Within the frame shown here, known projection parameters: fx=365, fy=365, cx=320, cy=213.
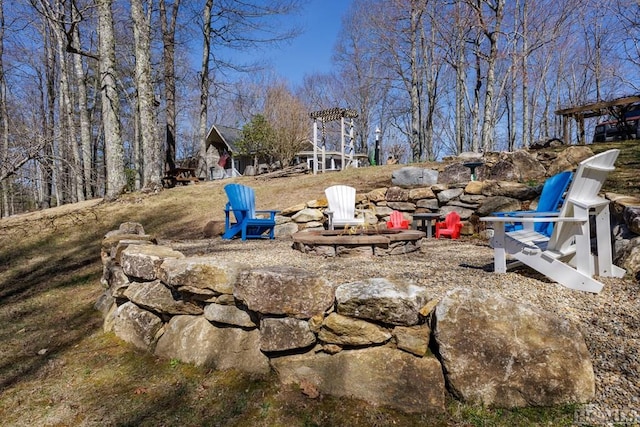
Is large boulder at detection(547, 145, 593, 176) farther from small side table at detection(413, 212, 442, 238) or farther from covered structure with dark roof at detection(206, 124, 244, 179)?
covered structure with dark roof at detection(206, 124, 244, 179)

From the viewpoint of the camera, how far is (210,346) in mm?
2467

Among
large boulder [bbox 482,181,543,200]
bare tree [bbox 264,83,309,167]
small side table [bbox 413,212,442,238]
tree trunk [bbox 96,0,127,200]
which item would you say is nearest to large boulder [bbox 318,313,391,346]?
small side table [bbox 413,212,442,238]

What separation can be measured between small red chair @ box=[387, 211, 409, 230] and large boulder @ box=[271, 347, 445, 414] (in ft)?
11.5

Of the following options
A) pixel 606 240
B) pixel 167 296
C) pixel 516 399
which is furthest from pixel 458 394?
pixel 167 296

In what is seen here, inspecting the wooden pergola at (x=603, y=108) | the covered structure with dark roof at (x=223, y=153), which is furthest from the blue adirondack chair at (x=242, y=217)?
the covered structure with dark roof at (x=223, y=153)

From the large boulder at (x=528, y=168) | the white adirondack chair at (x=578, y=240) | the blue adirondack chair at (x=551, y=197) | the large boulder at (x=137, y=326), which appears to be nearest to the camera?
the white adirondack chair at (x=578, y=240)

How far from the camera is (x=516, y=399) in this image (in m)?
1.78

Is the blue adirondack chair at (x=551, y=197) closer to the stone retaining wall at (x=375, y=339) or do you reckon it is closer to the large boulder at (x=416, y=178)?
the stone retaining wall at (x=375, y=339)

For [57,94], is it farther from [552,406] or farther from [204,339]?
[552,406]

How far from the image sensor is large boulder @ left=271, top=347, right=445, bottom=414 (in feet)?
6.20

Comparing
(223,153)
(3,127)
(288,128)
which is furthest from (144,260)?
(223,153)

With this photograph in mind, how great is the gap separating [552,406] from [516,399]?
0.15 meters

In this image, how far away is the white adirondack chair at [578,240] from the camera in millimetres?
2318

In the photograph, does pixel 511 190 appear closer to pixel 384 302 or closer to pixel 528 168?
pixel 528 168
